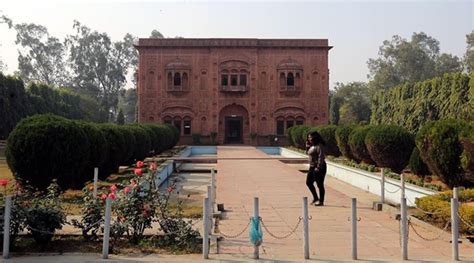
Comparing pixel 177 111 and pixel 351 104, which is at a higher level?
pixel 351 104

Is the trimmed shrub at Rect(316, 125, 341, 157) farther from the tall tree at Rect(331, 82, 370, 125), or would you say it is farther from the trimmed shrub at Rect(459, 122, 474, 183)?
the tall tree at Rect(331, 82, 370, 125)

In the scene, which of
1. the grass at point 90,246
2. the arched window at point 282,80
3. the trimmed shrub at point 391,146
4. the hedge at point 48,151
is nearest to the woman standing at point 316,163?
the grass at point 90,246

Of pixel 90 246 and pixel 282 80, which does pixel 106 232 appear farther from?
pixel 282 80

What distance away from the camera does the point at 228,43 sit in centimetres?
3888

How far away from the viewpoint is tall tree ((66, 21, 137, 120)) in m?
56.5

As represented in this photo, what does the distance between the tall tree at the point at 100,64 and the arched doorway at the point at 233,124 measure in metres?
21.1

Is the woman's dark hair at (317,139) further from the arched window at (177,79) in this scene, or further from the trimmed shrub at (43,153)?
the arched window at (177,79)

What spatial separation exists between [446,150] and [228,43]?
29.6 metres

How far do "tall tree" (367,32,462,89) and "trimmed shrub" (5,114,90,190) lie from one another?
1893 inches

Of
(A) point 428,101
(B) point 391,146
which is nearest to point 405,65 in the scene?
(A) point 428,101

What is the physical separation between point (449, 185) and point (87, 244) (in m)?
7.87

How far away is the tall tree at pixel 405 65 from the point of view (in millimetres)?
53438

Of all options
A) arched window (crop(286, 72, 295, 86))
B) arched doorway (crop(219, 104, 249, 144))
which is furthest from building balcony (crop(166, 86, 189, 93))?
arched window (crop(286, 72, 295, 86))

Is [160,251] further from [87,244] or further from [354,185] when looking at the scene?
[354,185]
